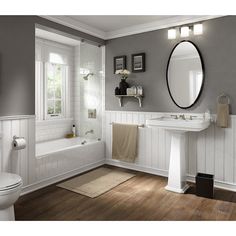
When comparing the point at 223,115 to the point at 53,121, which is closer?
the point at 223,115

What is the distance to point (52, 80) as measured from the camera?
4621 millimetres

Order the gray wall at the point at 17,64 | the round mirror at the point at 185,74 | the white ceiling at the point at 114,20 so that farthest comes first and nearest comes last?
the white ceiling at the point at 114,20, the round mirror at the point at 185,74, the gray wall at the point at 17,64

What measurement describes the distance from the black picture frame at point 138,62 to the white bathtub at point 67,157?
4.92 feet

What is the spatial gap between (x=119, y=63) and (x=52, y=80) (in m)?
1.49

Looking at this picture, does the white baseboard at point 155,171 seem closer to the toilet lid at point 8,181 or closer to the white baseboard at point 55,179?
the white baseboard at point 55,179

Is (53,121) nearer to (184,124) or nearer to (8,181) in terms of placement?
(8,181)

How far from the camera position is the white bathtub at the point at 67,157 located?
3.19m

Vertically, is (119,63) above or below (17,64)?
above

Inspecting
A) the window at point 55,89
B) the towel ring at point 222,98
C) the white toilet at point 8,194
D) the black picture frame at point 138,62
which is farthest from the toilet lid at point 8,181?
the towel ring at point 222,98

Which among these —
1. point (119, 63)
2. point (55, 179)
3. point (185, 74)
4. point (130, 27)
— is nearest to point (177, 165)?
point (185, 74)

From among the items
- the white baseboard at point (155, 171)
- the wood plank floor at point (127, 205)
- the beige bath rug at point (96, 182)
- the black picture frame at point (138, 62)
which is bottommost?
the wood plank floor at point (127, 205)

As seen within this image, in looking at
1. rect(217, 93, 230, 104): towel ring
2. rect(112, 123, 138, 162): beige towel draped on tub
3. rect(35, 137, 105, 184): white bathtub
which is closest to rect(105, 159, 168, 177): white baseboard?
rect(112, 123, 138, 162): beige towel draped on tub

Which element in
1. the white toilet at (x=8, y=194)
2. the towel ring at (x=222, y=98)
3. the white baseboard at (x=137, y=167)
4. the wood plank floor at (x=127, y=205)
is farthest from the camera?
the white baseboard at (x=137, y=167)
